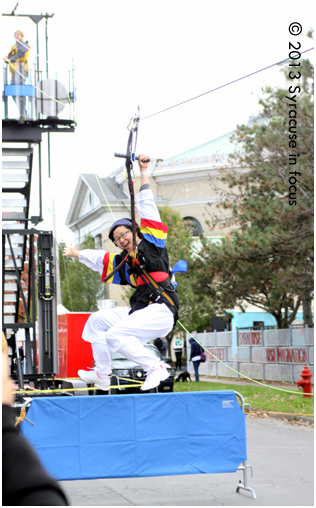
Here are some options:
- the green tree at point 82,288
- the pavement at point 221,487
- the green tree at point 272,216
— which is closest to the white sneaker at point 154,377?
the pavement at point 221,487

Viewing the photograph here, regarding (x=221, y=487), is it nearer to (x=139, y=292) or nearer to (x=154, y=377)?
(x=154, y=377)

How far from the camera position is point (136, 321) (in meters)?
5.72

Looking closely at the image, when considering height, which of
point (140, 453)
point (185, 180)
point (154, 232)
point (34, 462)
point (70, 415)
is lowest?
point (140, 453)

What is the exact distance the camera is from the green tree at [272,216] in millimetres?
18484

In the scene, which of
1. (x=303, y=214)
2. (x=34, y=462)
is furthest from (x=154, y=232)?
(x=303, y=214)

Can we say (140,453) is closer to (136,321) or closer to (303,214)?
(136,321)

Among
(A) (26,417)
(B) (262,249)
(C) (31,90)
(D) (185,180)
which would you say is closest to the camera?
(A) (26,417)

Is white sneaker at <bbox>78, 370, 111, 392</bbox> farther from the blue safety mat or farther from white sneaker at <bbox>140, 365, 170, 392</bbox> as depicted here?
the blue safety mat

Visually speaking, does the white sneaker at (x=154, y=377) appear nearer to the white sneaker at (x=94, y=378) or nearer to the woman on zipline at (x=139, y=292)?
the woman on zipline at (x=139, y=292)

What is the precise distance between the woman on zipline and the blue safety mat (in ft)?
6.90

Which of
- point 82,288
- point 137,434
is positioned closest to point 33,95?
point 137,434

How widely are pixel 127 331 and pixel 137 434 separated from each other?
9.83 ft

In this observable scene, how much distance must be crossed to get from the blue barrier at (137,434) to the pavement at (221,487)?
363 millimetres

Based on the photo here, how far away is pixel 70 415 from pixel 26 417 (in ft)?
1.73
